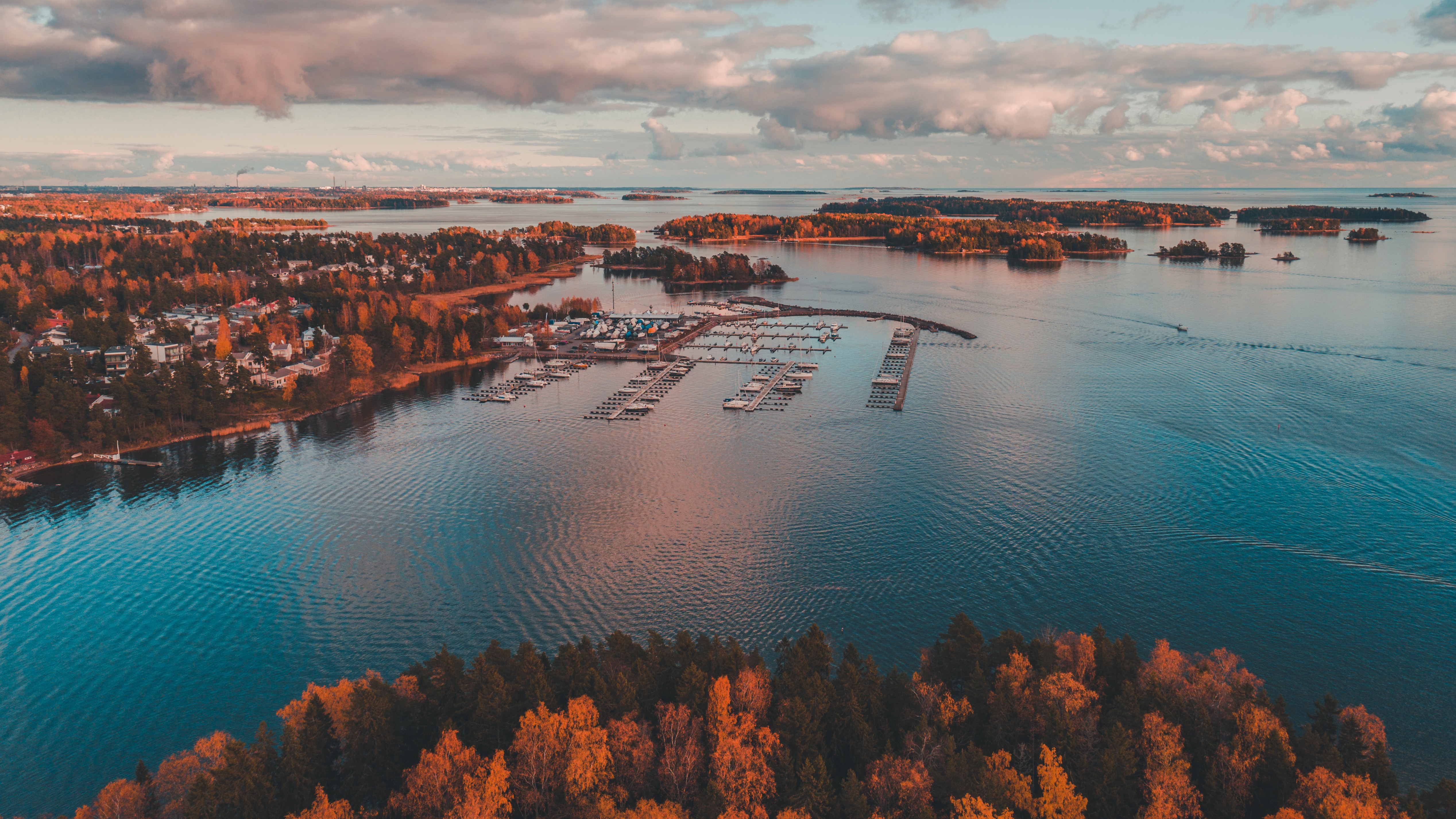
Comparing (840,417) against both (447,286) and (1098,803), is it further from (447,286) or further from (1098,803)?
(447,286)

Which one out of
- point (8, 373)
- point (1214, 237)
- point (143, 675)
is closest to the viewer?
point (143, 675)

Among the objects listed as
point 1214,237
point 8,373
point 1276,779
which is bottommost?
point 1276,779

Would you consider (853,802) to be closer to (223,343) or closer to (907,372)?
(907,372)

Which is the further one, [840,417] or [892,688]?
[840,417]

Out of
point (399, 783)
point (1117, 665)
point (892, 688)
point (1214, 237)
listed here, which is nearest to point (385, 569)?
point (399, 783)

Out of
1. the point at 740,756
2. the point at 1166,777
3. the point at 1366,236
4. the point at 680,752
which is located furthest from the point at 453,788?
the point at 1366,236

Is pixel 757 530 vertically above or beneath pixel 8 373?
beneath

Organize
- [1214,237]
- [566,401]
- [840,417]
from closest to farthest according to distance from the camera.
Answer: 1. [840,417]
2. [566,401]
3. [1214,237]
